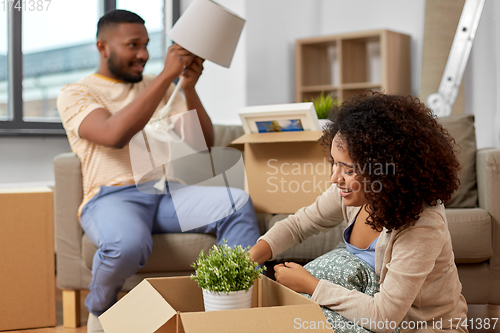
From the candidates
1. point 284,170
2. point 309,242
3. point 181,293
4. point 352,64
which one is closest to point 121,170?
point 284,170

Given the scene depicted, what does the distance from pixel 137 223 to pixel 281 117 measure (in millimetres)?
556

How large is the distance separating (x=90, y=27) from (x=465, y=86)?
216 centimetres

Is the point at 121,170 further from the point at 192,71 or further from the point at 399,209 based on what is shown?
the point at 399,209

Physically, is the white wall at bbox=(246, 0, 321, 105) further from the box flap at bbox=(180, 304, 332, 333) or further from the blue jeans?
the box flap at bbox=(180, 304, 332, 333)

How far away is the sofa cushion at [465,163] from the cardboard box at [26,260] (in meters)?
1.36

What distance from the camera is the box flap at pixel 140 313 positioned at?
0.70 m

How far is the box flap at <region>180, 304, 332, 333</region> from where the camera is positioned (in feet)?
2.18

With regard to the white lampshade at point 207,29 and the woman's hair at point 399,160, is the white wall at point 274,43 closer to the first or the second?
the white lampshade at point 207,29

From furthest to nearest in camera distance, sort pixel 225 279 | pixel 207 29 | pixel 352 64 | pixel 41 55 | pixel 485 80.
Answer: pixel 352 64
pixel 485 80
pixel 41 55
pixel 207 29
pixel 225 279

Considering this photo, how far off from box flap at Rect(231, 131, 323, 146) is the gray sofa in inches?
10.6

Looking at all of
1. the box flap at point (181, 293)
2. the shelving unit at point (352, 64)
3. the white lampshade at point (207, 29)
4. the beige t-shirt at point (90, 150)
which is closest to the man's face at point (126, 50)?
Result: the beige t-shirt at point (90, 150)

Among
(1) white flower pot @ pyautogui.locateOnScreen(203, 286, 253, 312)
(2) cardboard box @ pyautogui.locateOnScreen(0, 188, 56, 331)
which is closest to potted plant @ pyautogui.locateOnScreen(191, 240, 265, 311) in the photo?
(1) white flower pot @ pyautogui.locateOnScreen(203, 286, 253, 312)

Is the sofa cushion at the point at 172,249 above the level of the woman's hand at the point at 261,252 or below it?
below

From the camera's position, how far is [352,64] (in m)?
3.18
